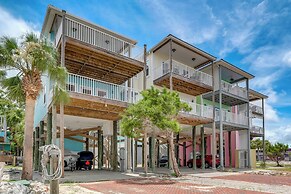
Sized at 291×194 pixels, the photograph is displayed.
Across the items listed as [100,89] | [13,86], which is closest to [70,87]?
[100,89]

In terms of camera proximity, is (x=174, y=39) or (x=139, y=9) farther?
(x=174, y=39)

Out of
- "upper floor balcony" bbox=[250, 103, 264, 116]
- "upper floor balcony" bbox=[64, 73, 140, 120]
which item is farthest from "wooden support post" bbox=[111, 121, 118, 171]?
"upper floor balcony" bbox=[250, 103, 264, 116]

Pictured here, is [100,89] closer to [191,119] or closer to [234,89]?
[191,119]

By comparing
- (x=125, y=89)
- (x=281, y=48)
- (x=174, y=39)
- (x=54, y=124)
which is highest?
(x=174, y=39)

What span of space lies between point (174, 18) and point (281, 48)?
952 centimetres

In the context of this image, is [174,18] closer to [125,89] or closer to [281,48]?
[125,89]

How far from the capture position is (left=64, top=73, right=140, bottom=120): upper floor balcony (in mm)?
17125

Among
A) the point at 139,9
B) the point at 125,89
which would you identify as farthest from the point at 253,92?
the point at 139,9

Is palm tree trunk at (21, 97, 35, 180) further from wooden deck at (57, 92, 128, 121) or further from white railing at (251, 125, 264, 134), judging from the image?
white railing at (251, 125, 264, 134)

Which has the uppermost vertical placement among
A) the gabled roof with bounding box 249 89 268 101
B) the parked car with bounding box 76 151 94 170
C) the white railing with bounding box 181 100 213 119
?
the gabled roof with bounding box 249 89 268 101

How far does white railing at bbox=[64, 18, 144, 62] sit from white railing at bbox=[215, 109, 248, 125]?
10219 millimetres

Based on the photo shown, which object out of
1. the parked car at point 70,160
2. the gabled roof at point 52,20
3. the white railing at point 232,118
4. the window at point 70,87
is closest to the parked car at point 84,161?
the parked car at point 70,160

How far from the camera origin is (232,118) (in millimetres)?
28188

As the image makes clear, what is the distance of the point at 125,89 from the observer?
64.6 ft
